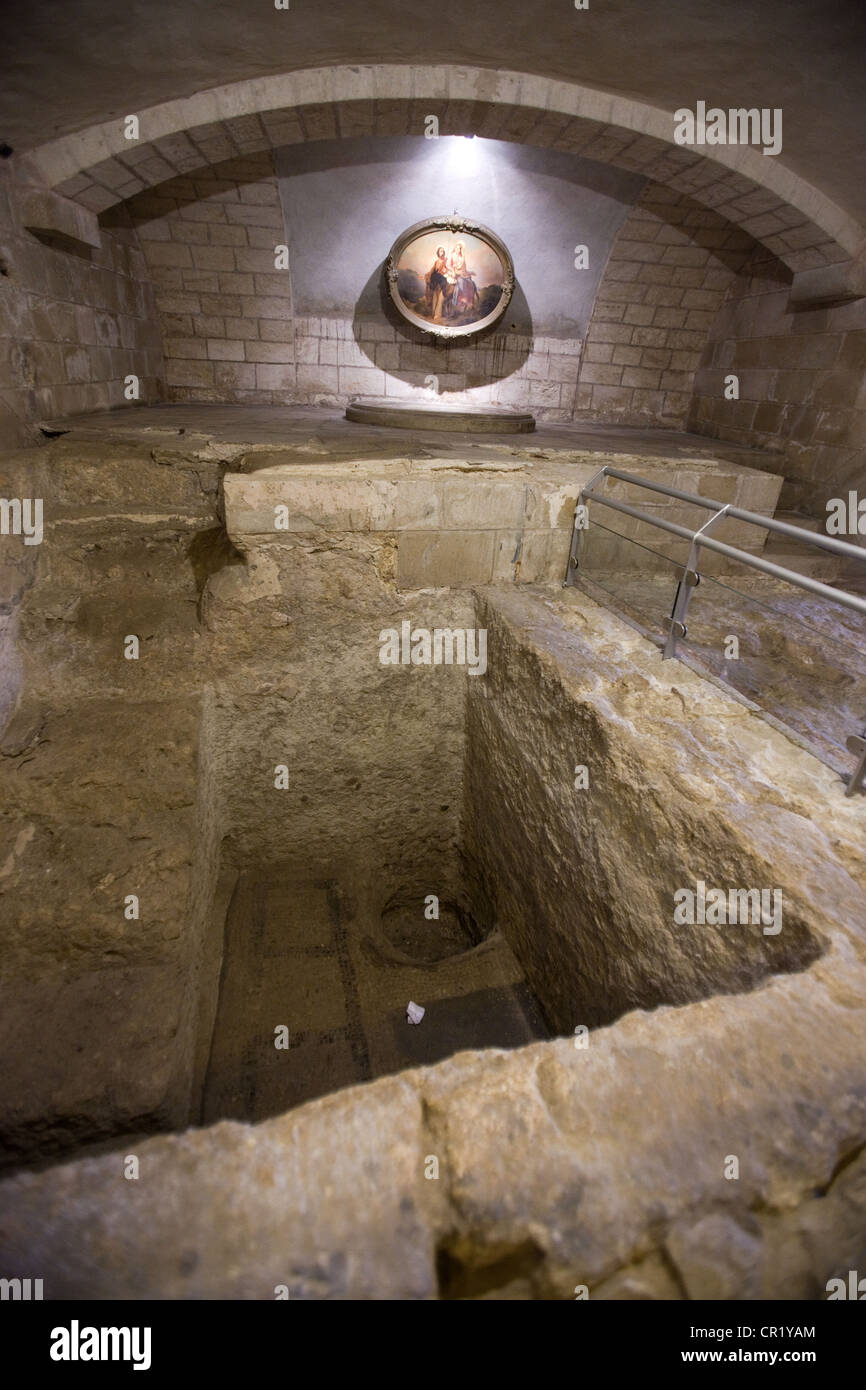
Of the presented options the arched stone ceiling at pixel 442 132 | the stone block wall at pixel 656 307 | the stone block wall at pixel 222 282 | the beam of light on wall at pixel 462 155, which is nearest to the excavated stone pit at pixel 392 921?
the arched stone ceiling at pixel 442 132

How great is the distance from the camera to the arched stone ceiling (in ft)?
15.7

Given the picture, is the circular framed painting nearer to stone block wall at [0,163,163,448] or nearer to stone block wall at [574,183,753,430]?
stone block wall at [574,183,753,430]

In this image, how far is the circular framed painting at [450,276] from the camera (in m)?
7.33

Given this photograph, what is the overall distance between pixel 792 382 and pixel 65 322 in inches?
270

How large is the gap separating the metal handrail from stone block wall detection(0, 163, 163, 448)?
4.16m

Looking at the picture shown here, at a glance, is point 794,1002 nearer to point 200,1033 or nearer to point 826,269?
point 200,1033

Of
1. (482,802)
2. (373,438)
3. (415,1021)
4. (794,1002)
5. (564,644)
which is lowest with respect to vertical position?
(415,1021)

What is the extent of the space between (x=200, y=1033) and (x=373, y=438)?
4.12m

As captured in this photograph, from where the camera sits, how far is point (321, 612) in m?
3.96

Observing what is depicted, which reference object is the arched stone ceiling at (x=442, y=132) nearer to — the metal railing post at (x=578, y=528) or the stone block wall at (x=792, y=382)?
the stone block wall at (x=792, y=382)

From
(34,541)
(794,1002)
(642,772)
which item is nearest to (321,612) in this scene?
(34,541)

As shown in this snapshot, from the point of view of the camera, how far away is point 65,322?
5.35 metres

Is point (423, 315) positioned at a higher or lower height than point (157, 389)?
higher

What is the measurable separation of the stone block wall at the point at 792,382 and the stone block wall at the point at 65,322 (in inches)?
265
